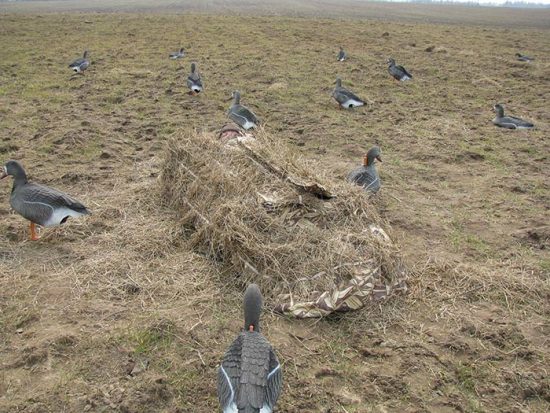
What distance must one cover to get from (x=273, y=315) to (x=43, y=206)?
132 inches

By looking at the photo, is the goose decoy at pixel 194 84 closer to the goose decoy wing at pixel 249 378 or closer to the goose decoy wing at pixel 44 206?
the goose decoy wing at pixel 44 206

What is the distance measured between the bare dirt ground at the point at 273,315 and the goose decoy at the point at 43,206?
298 millimetres

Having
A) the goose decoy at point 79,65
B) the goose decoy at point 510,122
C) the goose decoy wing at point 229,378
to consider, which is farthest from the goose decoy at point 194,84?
the goose decoy wing at point 229,378

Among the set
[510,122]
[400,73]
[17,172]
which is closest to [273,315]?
[17,172]

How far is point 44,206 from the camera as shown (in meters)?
6.14

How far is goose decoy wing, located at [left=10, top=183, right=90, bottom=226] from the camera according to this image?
614 centimetres

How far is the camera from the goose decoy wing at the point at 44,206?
242 inches

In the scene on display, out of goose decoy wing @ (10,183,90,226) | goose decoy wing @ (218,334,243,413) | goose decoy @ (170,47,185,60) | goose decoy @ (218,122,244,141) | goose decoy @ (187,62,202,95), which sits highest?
goose decoy @ (218,122,244,141)

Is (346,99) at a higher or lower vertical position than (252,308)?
lower

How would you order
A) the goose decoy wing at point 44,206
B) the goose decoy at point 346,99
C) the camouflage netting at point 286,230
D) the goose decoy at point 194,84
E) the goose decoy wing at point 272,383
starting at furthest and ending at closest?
the goose decoy at point 194,84 < the goose decoy at point 346,99 < the goose decoy wing at point 44,206 < the camouflage netting at point 286,230 < the goose decoy wing at point 272,383

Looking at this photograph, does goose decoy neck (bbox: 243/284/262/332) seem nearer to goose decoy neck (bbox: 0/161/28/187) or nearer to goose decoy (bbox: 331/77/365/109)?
goose decoy neck (bbox: 0/161/28/187)

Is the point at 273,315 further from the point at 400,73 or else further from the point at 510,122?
the point at 400,73

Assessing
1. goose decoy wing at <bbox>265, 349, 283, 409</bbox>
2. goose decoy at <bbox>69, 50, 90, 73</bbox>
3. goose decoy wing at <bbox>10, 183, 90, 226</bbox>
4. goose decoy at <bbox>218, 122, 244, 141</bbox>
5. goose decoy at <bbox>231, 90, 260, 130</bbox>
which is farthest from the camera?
goose decoy at <bbox>69, 50, 90, 73</bbox>

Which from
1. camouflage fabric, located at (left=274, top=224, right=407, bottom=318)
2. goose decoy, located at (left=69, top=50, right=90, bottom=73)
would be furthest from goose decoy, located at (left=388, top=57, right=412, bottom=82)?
camouflage fabric, located at (left=274, top=224, right=407, bottom=318)
